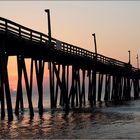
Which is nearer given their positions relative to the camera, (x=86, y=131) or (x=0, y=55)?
(x=86, y=131)

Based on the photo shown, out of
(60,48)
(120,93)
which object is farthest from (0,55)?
(120,93)

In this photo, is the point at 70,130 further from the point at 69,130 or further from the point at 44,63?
the point at 44,63

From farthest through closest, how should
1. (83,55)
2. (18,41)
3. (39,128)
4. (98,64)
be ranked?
(98,64), (83,55), (18,41), (39,128)

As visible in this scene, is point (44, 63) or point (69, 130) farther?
point (44, 63)

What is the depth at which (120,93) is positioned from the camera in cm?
5744

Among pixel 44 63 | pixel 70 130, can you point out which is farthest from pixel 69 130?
pixel 44 63

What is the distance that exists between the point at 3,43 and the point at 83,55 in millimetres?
15512

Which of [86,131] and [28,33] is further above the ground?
[28,33]

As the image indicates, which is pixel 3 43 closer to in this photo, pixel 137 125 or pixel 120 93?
pixel 137 125

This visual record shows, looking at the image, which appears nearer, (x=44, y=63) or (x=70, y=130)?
(x=70, y=130)

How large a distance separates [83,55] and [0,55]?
15.5m

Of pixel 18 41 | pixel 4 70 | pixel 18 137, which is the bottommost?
pixel 18 137

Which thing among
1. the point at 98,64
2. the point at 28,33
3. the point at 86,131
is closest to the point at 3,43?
the point at 28,33

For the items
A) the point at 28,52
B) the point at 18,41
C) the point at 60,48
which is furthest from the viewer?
the point at 60,48
